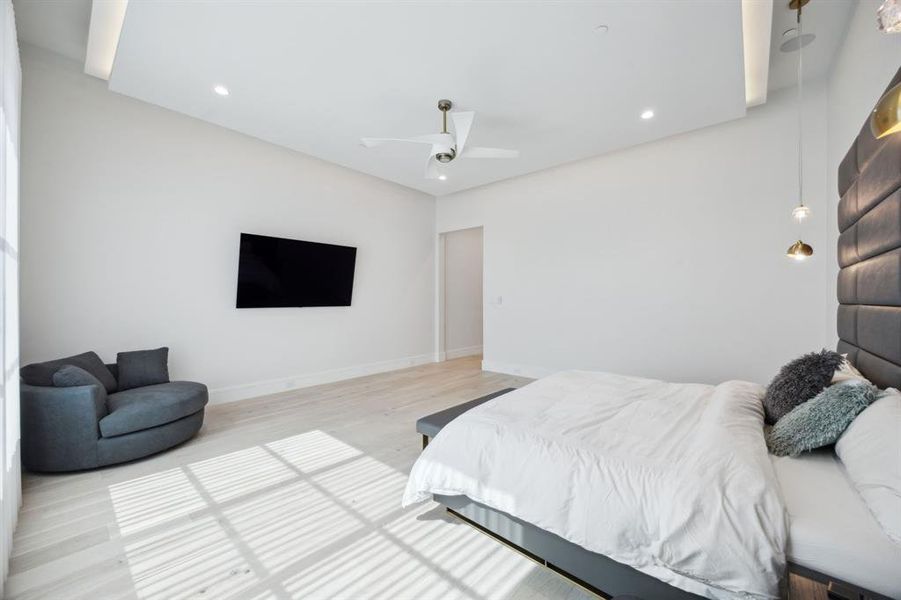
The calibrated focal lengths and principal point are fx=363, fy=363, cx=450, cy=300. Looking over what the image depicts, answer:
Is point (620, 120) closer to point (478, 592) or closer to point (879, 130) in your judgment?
point (879, 130)

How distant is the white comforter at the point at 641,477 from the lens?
1.20m

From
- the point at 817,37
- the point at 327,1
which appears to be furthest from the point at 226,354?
the point at 817,37

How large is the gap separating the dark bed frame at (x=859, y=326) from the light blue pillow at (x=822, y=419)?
247mm

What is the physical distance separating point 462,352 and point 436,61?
5.62 metres

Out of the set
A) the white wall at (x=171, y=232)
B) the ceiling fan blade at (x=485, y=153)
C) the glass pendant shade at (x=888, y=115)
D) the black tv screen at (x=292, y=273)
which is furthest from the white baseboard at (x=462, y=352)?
the glass pendant shade at (x=888, y=115)

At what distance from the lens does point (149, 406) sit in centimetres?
288

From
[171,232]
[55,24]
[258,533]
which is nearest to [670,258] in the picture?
[258,533]

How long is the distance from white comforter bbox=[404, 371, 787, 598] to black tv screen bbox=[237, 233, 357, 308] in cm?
350

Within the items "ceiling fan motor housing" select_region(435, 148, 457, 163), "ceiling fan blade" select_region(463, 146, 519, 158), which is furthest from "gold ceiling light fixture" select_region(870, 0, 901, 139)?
"ceiling fan motor housing" select_region(435, 148, 457, 163)

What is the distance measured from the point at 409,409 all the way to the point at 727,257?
391 cm

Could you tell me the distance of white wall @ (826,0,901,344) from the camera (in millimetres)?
2055

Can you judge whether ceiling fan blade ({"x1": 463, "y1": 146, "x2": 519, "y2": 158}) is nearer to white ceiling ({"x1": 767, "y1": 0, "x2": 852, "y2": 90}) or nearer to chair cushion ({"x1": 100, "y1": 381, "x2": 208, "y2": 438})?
white ceiling ({"x1": 767, "y1": 0, "x2": 852, "y2": 90})

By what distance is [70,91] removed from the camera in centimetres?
334

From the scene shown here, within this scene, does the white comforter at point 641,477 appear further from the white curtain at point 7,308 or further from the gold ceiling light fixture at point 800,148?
the white curtain at point 7,308
